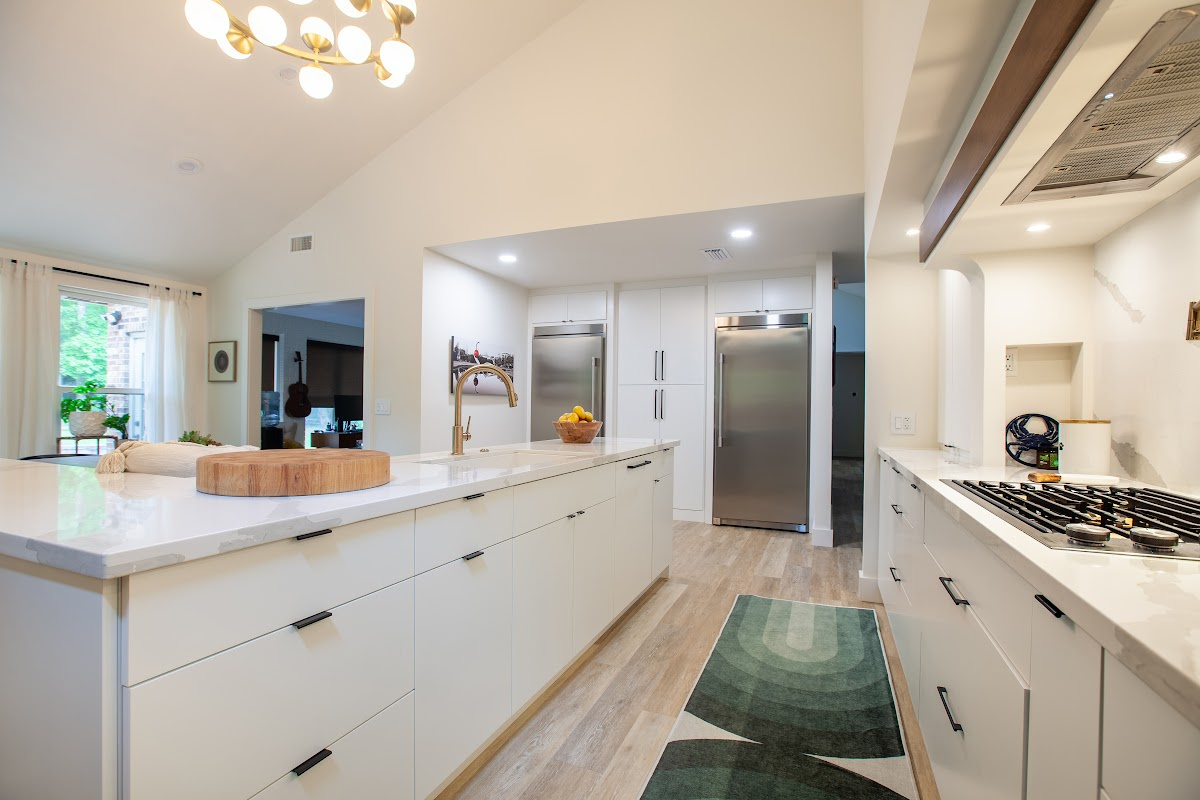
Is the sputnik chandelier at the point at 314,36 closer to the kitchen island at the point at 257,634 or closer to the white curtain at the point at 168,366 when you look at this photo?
the kitchen island at the point at 257,634

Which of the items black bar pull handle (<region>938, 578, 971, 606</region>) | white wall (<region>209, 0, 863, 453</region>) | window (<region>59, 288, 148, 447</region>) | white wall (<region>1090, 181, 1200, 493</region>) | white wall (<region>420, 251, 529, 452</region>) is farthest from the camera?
window (<region>59, 288, 148, 447</region>)

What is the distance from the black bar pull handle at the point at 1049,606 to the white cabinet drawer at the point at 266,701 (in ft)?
3.86

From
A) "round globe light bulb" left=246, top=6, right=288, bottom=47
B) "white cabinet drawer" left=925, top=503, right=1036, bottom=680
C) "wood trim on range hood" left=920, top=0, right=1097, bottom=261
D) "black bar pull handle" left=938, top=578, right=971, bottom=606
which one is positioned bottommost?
"black bar pull handle" left=938, top=578, right=971, bottom=606

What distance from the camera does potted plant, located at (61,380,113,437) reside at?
4.42 m

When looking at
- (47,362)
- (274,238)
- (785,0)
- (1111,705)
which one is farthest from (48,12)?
(1111,705)

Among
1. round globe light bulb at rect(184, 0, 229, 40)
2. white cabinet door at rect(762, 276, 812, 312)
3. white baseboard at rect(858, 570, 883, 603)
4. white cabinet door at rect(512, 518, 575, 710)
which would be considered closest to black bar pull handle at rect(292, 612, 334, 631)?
white cabinet door at rect(512, 518, 575, 710)

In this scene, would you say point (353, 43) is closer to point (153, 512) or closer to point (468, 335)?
point (153, 512)

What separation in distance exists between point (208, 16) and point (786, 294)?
13.7 ft

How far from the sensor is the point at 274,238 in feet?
16.8

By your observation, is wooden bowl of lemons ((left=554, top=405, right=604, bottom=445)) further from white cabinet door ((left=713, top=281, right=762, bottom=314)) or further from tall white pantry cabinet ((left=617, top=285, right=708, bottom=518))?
white cabinet door ((left=713, top=281, right=762, bottom=314))

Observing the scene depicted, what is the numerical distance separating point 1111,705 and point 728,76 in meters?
3.80

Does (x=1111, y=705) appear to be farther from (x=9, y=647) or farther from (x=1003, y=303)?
(x=1003, y=303)

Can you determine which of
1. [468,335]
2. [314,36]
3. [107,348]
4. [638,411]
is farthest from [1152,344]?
[107,348]

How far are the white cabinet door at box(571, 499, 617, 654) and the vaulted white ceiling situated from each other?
133 inches
